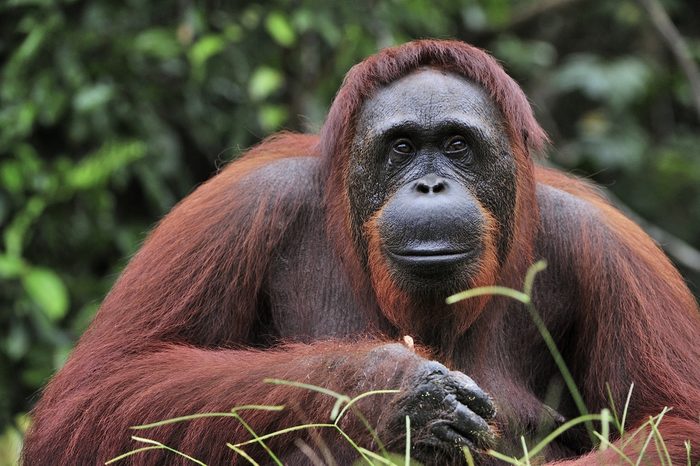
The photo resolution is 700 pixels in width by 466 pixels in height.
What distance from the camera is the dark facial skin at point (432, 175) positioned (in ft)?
10.8

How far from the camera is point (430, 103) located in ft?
11.6

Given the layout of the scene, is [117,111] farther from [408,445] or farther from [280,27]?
[408,445]

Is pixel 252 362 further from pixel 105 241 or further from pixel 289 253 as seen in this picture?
pixel 105 241

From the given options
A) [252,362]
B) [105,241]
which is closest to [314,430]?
[252,362]

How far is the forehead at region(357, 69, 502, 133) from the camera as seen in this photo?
3.50 metres

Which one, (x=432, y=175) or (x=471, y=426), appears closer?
(x=471, y=426)

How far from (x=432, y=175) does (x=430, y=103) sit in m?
0.26

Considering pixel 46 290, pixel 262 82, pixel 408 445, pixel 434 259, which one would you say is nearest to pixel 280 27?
pixel 262 82

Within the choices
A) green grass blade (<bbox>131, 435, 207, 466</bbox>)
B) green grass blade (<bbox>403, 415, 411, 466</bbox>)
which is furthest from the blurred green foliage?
green grass blade (<bbox>403, 415, 411, 466</bbox>)

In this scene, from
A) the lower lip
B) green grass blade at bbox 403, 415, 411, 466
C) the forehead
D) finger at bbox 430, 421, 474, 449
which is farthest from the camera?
the forehead

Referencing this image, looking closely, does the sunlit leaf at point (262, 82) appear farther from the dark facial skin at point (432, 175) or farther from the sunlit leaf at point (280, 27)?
the dark facial skin at point (432, 175)

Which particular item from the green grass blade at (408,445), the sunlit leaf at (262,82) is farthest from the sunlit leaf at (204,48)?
the green grass blade at (408,445)

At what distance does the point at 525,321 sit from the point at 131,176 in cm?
305

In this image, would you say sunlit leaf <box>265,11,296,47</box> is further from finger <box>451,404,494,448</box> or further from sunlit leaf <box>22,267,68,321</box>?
finger <box>451,404,494,448</box>
